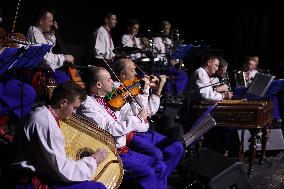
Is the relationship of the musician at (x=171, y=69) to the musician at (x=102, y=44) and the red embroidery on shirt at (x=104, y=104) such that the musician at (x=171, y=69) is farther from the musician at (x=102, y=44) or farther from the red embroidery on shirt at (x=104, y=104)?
the red embroidery on shirt at (x=104, y=104)

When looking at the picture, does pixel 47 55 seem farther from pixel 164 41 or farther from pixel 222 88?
pixel 164 41

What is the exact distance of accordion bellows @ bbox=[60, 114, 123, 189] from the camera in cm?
320

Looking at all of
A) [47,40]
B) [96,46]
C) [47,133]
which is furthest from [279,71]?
[47,133]

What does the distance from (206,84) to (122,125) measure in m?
2.34

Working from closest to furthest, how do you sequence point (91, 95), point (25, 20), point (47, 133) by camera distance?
point (47, 133) → point (91, 95) → point (25, 20)

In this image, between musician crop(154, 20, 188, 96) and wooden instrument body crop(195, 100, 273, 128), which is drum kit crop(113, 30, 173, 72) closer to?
musician crop(154, 20, 188, 96)

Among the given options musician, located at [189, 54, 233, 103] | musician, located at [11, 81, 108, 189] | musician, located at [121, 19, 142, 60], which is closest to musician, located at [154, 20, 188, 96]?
musician, located at [121, 19, 142, 60]

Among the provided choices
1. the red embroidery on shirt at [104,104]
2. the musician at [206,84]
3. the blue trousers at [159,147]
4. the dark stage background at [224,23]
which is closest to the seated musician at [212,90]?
the musician at [206,84]

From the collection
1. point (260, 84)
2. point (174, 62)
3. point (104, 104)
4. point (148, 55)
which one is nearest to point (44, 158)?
point (104, 104)

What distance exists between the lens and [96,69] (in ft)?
14.0

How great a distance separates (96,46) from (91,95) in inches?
153

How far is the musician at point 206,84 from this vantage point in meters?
5.86

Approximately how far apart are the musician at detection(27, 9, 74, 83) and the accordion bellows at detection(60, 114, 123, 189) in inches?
116

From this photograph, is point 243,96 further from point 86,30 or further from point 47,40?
point 86,30
